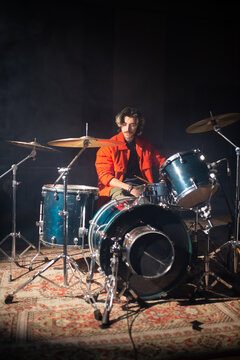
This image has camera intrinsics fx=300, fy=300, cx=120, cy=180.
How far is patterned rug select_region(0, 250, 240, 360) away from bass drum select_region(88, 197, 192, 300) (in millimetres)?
157

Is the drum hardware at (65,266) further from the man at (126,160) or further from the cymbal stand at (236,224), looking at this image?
the cymbal stand at (236,224)

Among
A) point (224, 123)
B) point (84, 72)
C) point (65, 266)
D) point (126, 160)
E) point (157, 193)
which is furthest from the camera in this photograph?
point (84, 72)

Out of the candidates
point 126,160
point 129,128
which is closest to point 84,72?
point 129,128

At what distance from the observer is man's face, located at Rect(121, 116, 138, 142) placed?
357 centimetres

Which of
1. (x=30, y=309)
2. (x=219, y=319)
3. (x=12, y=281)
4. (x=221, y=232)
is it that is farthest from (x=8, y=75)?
(x=219, y=319)

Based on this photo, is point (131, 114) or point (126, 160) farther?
point (131, 114)

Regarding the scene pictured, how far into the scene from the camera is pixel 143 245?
2262 millimetres

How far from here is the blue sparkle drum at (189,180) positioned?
8.30 feet

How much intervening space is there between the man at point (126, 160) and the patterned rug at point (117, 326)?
1089mm

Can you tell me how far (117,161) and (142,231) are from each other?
132cm

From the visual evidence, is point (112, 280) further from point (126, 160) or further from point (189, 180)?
point (126, 160)

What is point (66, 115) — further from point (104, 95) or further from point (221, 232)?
point (221, 232)

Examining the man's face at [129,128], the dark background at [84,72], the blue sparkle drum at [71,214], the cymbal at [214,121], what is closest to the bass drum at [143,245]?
the blue sparkle drum at [71,214]

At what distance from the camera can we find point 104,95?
16.4 feet
